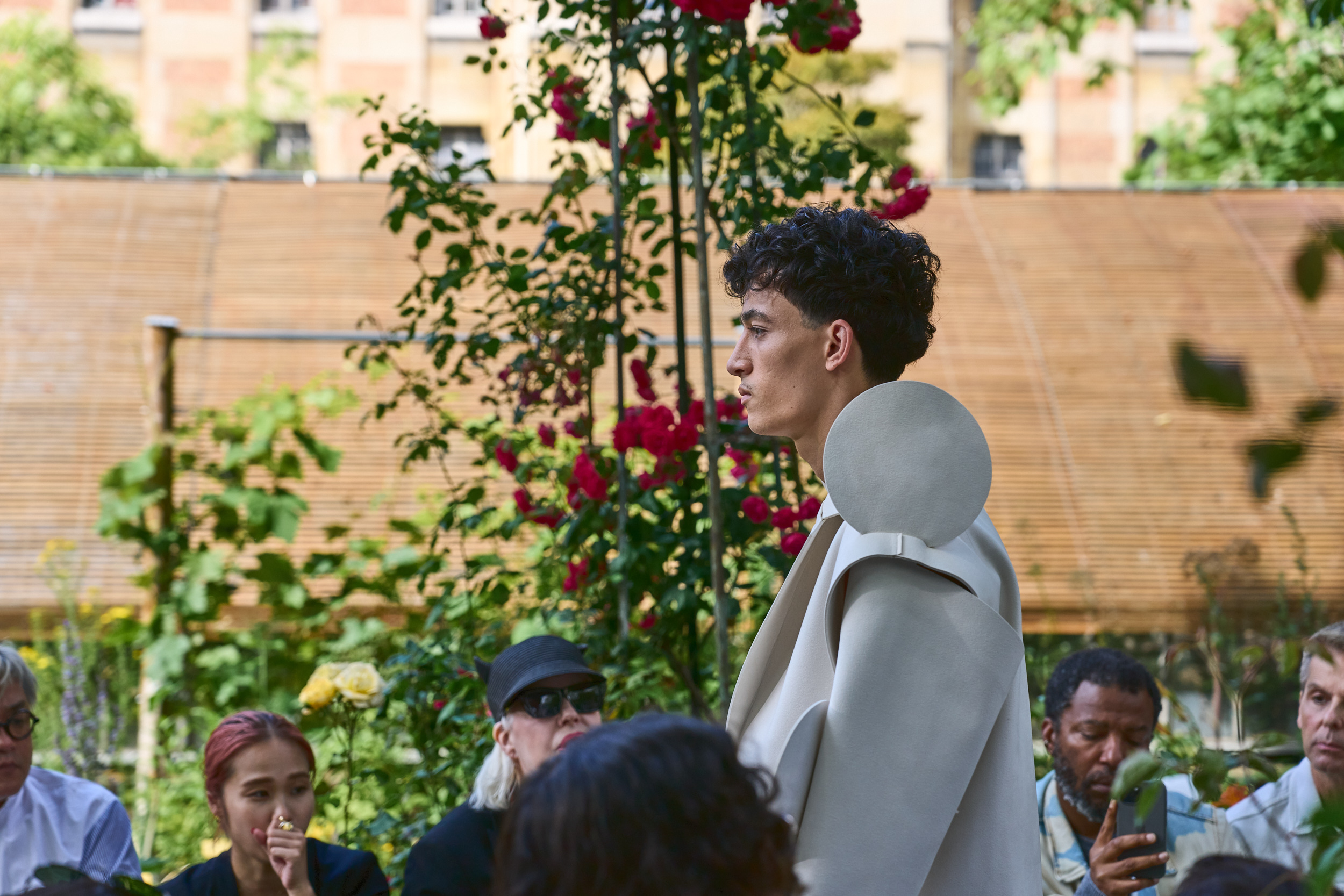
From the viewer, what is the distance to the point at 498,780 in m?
2.29

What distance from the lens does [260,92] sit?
15.3 m

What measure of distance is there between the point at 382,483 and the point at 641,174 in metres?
2.35

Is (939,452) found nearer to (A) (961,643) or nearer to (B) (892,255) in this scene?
(A) (961,643)

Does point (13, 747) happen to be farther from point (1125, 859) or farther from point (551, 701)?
point (1125, 859)

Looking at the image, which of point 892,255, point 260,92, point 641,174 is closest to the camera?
point 892,255

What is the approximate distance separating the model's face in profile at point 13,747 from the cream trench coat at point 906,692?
1.81m

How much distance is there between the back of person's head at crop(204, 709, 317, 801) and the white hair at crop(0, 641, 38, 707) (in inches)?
15.4

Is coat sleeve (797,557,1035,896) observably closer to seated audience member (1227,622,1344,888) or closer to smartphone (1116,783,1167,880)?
smartphone (1116,783,1167,880)

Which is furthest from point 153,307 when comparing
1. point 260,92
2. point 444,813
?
point 260,92

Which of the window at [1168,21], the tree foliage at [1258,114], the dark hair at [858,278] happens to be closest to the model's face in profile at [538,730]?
the dark hair at [858,278]

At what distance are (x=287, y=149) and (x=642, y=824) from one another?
1700 centimetres

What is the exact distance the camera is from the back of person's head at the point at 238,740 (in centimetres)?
233

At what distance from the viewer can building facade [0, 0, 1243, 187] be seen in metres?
16.2

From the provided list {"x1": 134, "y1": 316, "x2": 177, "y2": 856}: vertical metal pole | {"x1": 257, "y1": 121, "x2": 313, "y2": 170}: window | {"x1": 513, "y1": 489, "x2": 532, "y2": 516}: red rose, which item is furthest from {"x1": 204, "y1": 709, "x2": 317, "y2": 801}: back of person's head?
{"x1": 257, "y1": 121, "x2": 313, "y2": 170}: window
